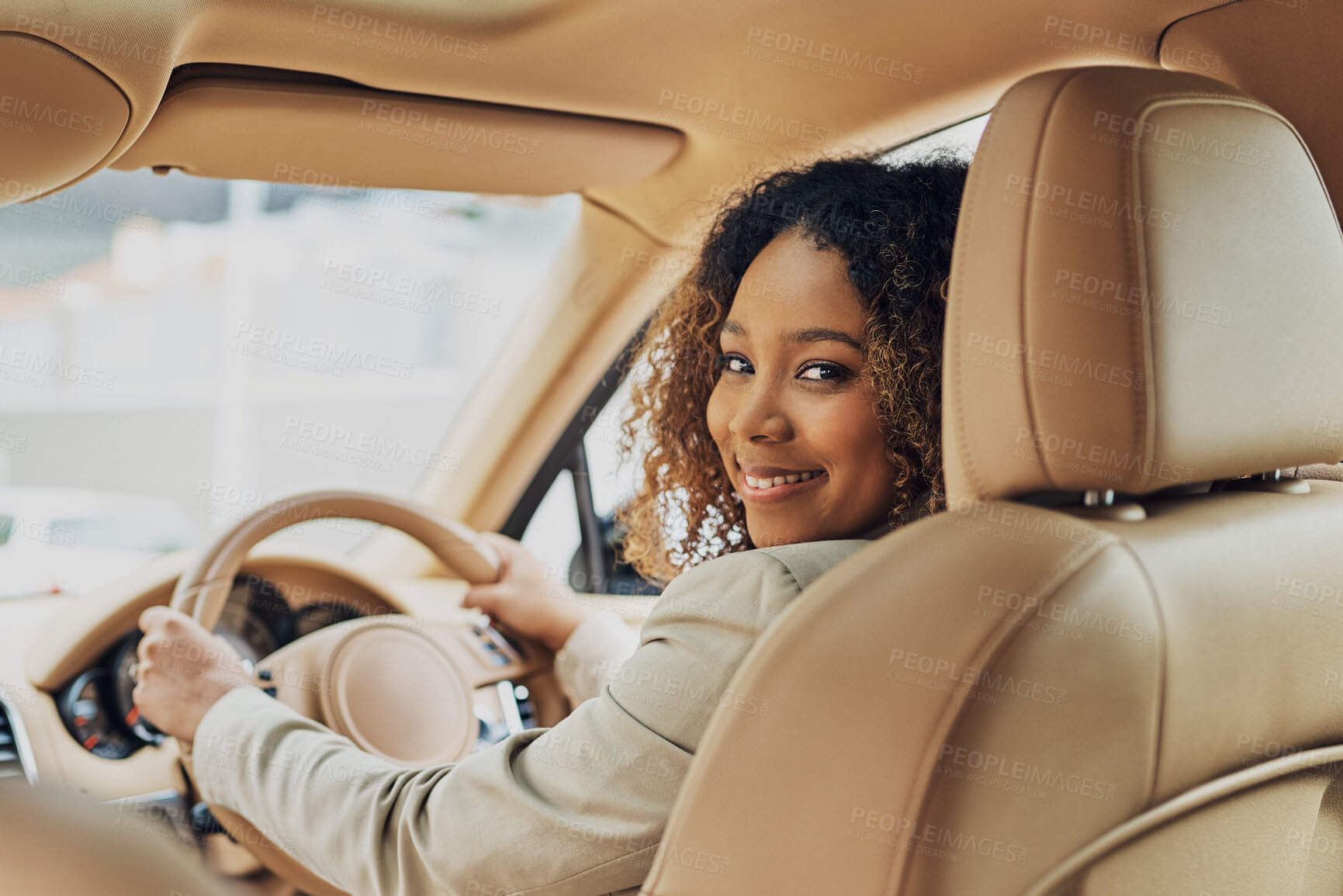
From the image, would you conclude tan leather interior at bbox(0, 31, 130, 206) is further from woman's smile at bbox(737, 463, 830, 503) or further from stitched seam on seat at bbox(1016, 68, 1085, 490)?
stitched seam on seat at bbox(1016, 68, 1085, 490)

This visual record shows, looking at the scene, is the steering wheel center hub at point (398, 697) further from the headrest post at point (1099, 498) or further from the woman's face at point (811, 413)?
the headrest post at point (1099, 498)

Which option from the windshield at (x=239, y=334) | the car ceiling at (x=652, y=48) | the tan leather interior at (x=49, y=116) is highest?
the car ceiling at (x=652, y=48)

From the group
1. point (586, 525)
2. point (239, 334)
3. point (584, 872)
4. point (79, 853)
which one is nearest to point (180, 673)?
point (584, 872)

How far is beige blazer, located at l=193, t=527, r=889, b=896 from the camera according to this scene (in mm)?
1005

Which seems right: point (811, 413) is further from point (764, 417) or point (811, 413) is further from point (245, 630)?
point (245, 630)

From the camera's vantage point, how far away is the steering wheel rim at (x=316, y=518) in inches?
66.6

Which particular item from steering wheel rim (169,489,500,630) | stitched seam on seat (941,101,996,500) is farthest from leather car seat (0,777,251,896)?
steering wheel rim (169,489,500,630)

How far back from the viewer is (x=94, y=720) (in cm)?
177

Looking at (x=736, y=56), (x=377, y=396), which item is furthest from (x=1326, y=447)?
(x=377, y=396)

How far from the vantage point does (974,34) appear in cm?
150

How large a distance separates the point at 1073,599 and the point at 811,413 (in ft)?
1.76

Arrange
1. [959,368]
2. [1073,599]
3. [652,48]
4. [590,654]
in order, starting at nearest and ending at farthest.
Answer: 1. [1073,599]
2. [959,368]
3. [652,48]
4. [590,654]

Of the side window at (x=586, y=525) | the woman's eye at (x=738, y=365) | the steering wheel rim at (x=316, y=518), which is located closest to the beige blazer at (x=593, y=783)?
the woman's eye at (x=738, y=365)

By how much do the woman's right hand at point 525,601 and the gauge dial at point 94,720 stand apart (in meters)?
0.59
